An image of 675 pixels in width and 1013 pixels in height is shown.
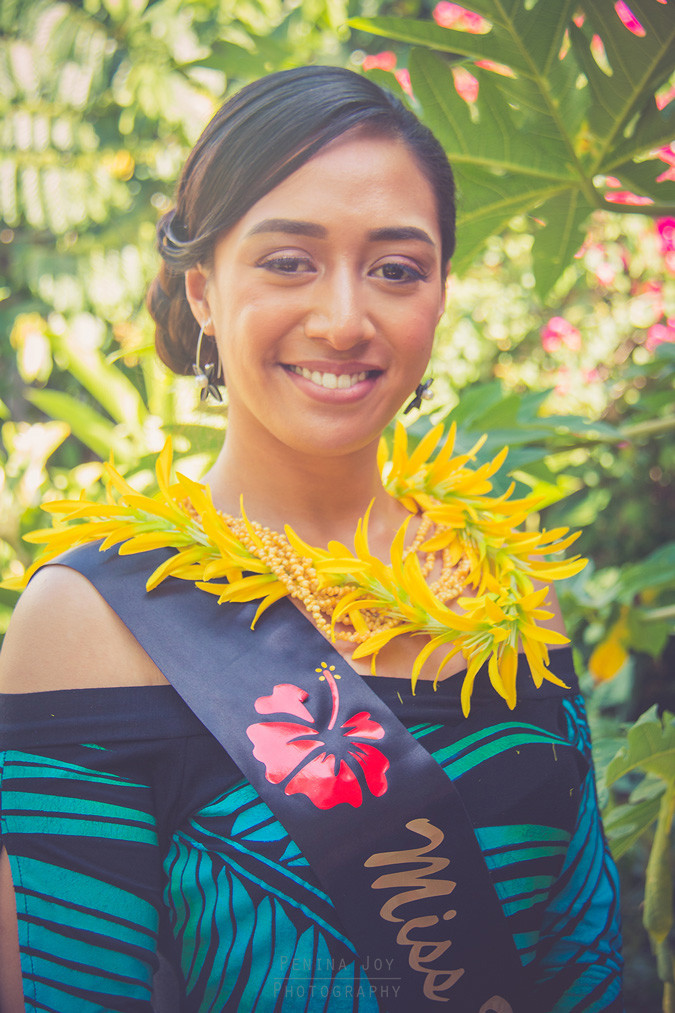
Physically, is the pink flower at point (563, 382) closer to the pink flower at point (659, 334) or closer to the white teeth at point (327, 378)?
the pink flower at point (659, 334)

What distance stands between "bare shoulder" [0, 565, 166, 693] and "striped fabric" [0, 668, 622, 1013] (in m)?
0.02

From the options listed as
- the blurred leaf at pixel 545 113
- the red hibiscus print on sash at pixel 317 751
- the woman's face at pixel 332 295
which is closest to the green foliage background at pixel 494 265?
the blurred leaf at pixel 545 113

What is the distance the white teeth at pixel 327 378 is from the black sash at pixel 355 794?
31 centimetres

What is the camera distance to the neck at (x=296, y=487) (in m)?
1.05

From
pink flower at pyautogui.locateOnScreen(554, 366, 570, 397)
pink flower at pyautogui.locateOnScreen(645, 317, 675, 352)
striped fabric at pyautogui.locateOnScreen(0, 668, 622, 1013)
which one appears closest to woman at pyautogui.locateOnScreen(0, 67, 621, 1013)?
striped fabric at pyautogui.locateOnScreen(0, 668, 622, 1013)

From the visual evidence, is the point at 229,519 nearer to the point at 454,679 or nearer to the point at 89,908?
the point at 454,679

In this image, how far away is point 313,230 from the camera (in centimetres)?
89

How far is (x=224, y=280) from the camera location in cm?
96

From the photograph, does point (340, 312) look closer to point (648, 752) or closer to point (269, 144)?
point (269, 144)

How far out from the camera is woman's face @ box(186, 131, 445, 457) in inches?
35.5

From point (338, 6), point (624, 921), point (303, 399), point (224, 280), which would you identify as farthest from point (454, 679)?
point (338, 6)

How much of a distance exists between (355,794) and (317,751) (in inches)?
2.5

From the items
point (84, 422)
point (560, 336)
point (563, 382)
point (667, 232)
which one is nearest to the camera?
point (84, 422)

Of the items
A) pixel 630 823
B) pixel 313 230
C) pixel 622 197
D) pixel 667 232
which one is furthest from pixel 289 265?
pixel 667 232
